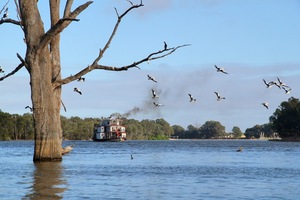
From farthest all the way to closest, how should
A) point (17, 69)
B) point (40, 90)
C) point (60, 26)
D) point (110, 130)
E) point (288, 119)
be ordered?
point (288, 119), point (110, 130), point (17, 69), point (40, 90), point (60, 26)

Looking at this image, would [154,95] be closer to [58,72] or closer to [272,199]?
[58,72]

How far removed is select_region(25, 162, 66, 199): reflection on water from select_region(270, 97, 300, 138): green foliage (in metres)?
156

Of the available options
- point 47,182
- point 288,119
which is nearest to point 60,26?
point 47,182

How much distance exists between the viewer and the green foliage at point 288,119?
599ft

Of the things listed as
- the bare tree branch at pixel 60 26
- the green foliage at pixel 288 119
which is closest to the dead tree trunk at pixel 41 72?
the bare tree branch at pixel 60 26

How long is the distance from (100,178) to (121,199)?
7639 millimetres

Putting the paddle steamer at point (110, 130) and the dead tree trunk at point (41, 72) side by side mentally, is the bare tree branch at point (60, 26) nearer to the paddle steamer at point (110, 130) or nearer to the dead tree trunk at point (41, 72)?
the dead tree trunk at point (41, 72)

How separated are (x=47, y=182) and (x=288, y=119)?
165m

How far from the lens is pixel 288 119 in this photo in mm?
183500

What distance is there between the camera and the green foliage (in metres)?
183

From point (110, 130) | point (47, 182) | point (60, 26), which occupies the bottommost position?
point (47, 182)

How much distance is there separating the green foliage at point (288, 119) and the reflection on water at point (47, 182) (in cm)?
15554

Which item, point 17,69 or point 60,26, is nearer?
point 60,26

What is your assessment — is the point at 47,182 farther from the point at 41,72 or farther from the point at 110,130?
the point at 110,130
